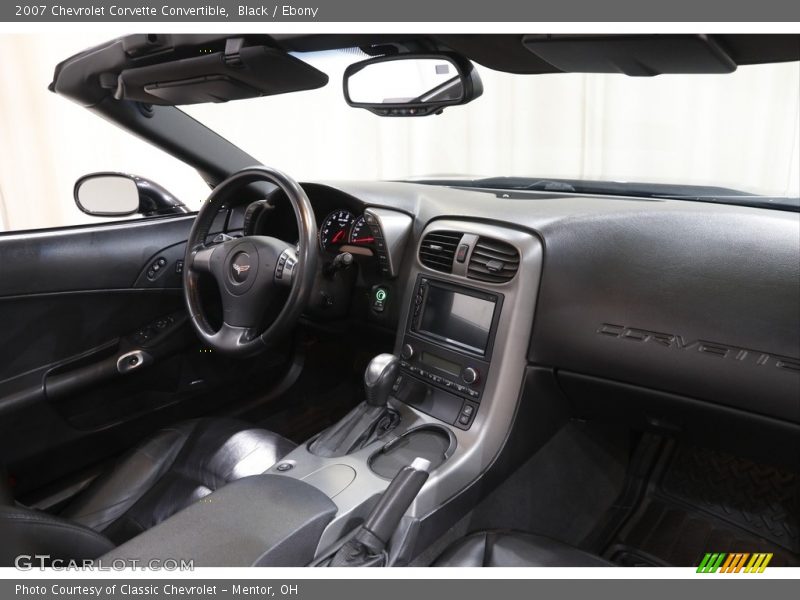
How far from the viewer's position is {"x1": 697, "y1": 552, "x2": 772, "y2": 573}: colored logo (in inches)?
56.8

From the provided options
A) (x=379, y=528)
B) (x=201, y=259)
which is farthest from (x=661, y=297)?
(x=201, y=259)

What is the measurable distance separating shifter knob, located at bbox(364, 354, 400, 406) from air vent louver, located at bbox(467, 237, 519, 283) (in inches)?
11.3

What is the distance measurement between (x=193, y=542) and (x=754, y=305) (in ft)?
3.47

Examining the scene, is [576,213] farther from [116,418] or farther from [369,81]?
[116,418]

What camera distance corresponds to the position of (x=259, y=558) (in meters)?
0.90

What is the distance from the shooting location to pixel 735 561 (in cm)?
148

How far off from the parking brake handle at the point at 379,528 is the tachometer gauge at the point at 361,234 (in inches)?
29.5

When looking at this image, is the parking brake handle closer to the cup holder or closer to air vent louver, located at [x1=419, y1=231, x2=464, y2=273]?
the cup holder

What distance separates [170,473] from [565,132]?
2142 mm

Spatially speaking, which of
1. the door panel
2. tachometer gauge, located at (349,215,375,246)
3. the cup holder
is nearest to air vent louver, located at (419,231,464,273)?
tachometer gauge, located at (349,215,375,246)

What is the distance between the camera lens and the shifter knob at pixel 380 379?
139cm

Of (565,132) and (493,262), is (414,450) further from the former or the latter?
(565,132)

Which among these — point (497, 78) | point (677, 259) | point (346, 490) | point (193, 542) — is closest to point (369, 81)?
point (677, 259)

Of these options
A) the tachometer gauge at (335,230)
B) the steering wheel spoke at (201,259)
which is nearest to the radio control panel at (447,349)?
the tachometer gauge at (335,230)
